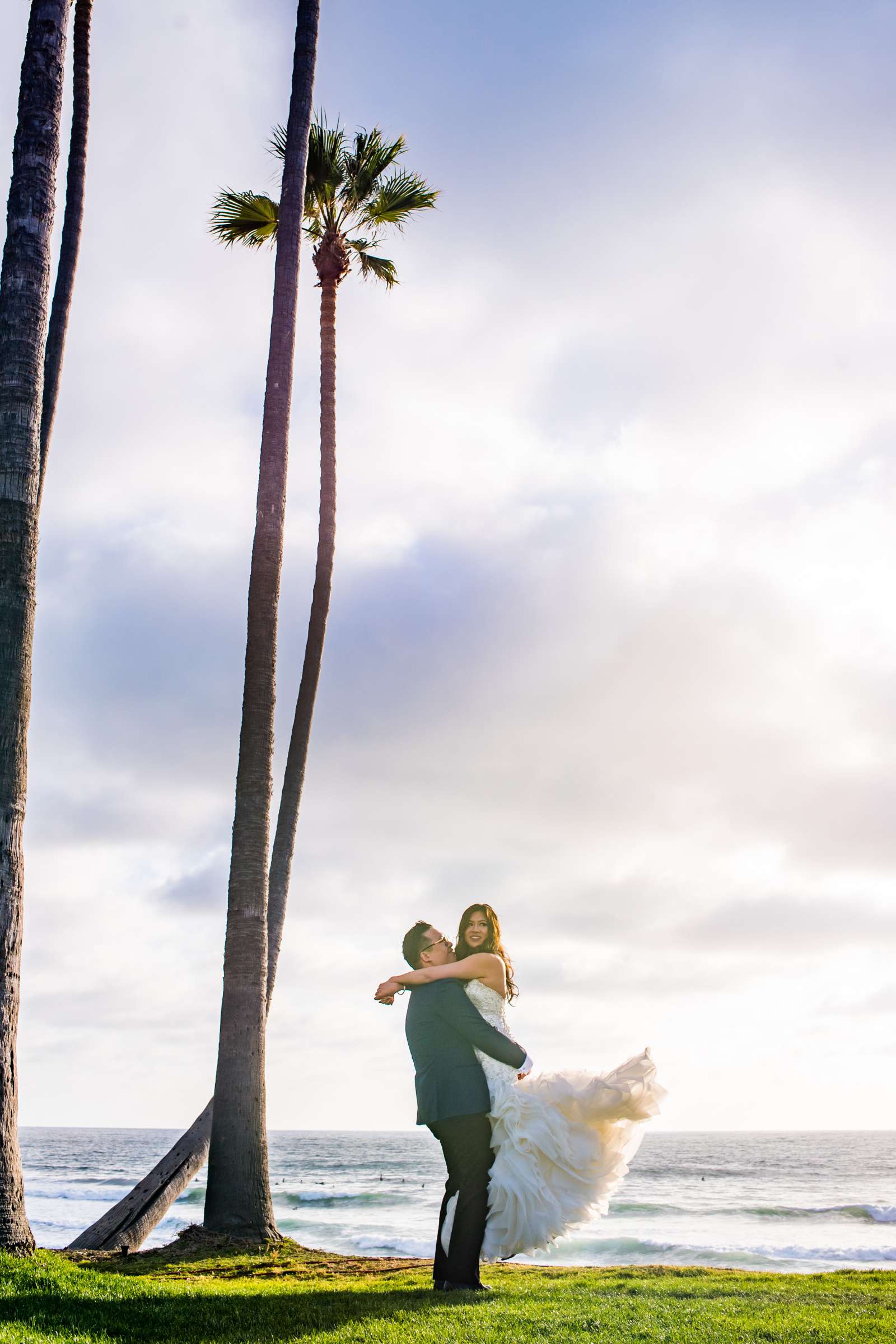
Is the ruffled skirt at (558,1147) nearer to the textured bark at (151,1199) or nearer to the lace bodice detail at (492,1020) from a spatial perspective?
the lace bodice detail at (492,1020)

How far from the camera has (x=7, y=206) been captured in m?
9.13

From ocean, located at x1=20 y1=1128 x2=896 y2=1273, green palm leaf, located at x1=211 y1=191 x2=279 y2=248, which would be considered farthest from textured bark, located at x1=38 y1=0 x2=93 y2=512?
ocean, located at x1=20 y1=1128 x2=896 y2=1273

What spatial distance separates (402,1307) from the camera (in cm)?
579

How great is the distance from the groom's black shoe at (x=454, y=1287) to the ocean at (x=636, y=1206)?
27.4 inches

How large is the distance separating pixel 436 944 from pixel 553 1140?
4.58 feet

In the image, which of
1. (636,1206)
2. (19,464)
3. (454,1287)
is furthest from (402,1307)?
(636,1206)

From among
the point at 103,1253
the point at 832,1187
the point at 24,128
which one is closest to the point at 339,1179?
the point at 832,1187

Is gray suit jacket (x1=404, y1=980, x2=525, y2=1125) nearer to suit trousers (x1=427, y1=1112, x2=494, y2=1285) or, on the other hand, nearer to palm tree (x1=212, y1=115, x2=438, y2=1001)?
suit trousers (x1=427, y1=1112, x2=494, y2=1285)

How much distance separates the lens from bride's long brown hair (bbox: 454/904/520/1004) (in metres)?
6.70

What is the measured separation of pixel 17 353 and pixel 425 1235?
1969cm

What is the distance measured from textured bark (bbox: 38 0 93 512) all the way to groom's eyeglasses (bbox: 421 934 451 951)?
26.8 feet

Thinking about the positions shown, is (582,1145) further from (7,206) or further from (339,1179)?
(339,1179)

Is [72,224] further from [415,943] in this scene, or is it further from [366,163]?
[415,943]

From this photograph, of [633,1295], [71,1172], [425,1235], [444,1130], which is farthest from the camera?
[71,1172]
